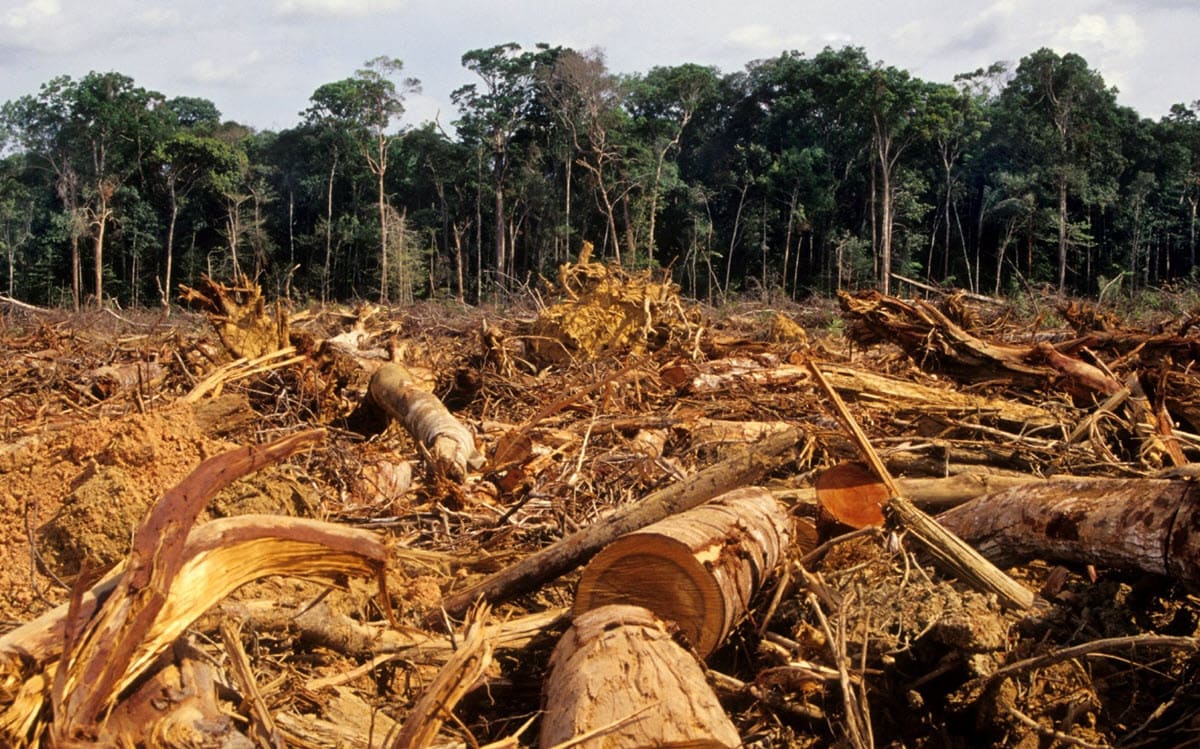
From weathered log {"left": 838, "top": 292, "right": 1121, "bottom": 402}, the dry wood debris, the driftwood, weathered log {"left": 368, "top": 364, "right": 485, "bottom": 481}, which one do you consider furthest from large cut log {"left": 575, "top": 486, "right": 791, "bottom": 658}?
weathered log {"left": 838, "top": 292, "right": 1121, "bottom": 402}

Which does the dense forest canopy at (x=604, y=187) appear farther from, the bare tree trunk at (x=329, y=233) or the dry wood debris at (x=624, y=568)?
the dry wood debris at (x=624, y=568)

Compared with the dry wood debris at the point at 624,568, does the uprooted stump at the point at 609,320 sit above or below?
above

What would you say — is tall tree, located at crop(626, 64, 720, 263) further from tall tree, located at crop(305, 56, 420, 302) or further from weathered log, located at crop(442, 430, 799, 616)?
weathered log, located at crop(442, 430, 799, 616)

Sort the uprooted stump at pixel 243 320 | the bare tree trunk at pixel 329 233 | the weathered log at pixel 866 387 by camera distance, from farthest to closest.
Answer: the bare tree trunk at pixel 329 233, the uprooted stump at pixel 243 320, the weathered log at pixel 866 387

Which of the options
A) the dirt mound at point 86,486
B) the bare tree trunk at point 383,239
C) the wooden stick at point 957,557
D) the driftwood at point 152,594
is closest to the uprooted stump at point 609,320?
the dirt mound at point 86,486

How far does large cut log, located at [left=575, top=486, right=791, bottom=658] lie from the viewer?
2643mm

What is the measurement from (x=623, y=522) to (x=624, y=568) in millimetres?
465

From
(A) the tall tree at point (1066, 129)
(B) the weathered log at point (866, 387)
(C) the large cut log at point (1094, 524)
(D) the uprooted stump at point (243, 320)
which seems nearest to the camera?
(C) the large cut log at point (1094, 524)

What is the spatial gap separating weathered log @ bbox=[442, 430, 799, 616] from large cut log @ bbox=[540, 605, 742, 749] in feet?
1.69

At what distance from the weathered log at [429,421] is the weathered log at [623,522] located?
1.53 meters

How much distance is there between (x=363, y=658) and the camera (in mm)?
Result: 2816

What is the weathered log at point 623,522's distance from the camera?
123 inches

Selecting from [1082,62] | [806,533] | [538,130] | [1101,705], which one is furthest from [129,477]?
[1082,62]

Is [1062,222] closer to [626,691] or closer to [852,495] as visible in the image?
[852,495]
